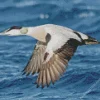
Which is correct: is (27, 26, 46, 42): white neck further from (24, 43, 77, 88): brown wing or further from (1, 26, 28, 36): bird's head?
(24, 43, 77, 88): brown wing

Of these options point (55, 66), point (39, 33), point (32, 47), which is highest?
point (39, 33)

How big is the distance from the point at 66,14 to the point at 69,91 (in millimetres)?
4853

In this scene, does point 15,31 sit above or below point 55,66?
above

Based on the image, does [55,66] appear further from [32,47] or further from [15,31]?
[32,47]

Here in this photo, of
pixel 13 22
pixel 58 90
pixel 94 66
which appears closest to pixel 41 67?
pixel 58 90

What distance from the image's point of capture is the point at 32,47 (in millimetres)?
13594

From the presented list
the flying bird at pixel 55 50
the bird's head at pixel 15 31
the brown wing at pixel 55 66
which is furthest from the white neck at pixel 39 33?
the brown wing at pixel 55 66

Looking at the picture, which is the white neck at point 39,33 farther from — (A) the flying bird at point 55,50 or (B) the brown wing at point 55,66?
(B) the brown wing at point 55,66

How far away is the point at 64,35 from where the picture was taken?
29.0 feet

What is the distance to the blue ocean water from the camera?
11.1 meters

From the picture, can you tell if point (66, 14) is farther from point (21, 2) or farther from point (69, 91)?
point (69, 91)

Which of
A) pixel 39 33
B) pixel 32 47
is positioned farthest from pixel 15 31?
pixel 32 47

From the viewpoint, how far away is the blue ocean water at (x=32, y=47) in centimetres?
1106

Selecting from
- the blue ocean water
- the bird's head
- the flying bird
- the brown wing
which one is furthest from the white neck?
the blue ocean water
